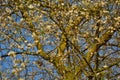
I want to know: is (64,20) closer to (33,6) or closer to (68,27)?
(68,27)

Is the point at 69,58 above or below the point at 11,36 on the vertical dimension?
below

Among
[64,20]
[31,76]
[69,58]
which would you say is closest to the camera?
[64,20]

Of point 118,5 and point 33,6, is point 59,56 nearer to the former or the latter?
point 33,6

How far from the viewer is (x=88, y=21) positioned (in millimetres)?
9195

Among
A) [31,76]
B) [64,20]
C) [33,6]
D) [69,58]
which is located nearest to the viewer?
[64,20]

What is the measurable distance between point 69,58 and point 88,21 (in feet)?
3.65

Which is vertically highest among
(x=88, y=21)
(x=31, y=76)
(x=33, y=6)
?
(x=33, y=6)

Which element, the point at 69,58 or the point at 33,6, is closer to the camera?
the point at 33,6

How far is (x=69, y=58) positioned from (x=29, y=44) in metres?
1.39

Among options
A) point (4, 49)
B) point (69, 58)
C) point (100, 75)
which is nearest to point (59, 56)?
point (69, 58)

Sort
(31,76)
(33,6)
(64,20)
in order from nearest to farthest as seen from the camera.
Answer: (64,20) → (33,6) → (31,76)

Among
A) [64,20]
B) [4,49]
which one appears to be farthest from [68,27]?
[4,49]

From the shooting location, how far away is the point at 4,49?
9.34m

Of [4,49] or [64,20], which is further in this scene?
[4,49]
